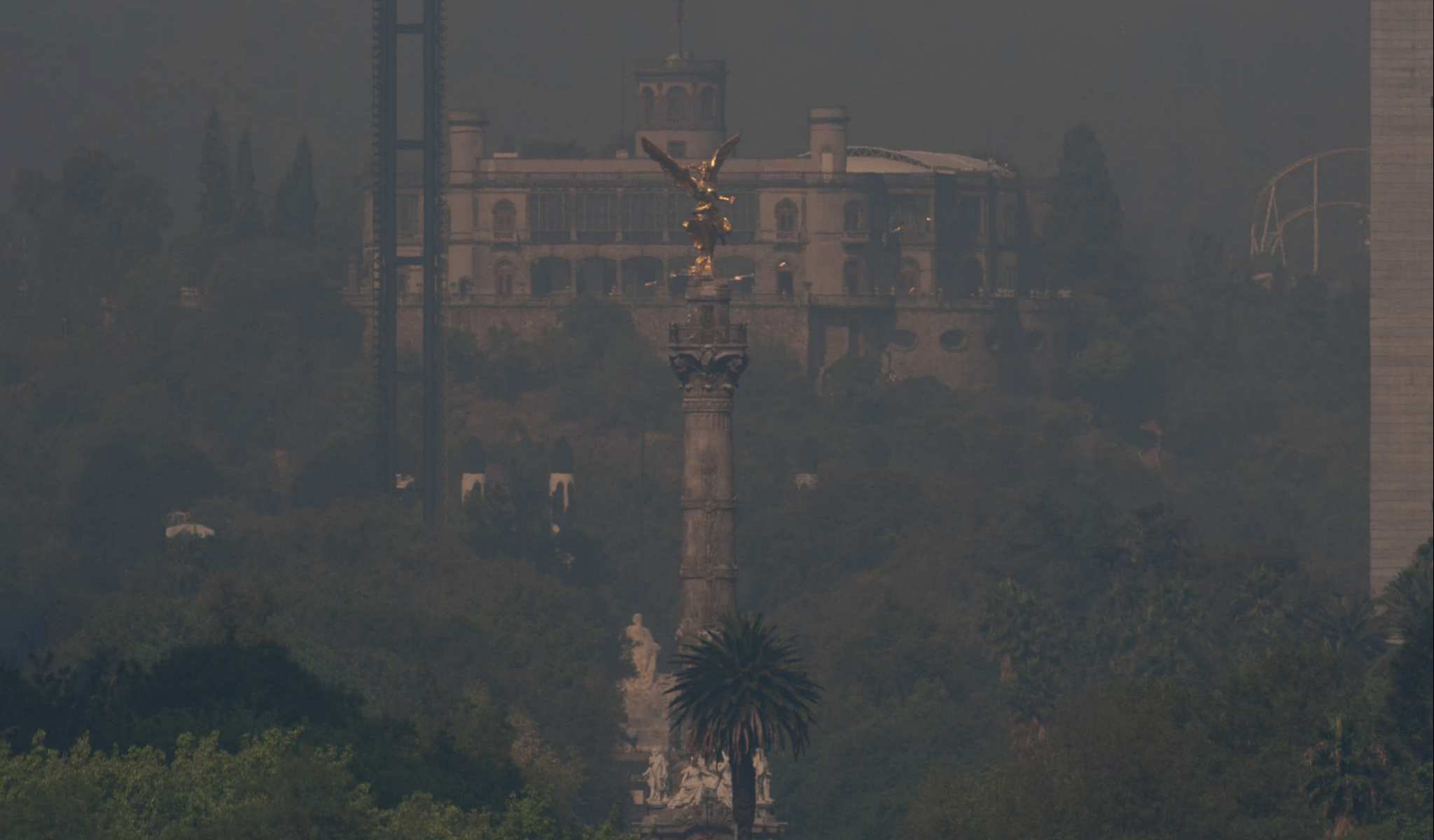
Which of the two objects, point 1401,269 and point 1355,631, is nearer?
point 1401,269

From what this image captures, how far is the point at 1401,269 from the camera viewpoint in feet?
525

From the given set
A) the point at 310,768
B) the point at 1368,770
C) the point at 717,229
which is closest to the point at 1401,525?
the point at 717,229

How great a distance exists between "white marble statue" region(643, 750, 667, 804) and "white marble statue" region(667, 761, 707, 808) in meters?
7.69

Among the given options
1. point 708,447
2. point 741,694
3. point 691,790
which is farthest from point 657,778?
point 741,694

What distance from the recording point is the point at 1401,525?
161875mm

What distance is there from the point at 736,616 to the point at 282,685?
46.5ft

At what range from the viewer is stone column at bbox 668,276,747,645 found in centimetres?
15012

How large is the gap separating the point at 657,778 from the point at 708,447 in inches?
840

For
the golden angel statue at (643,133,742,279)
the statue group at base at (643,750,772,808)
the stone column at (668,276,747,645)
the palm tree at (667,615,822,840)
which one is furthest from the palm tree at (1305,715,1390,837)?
the golden angel statue at (643,133,742,279)

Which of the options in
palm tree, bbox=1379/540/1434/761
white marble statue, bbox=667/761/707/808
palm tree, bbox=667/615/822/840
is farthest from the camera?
white marble statue, bbox=667/761/707/808

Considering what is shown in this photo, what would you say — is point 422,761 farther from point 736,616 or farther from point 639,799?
point 639,799

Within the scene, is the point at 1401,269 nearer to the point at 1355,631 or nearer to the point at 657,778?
the point at 1355,631

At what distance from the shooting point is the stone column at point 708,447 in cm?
15012

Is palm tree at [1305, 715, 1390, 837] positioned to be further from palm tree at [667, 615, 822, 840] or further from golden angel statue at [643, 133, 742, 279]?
golden angel statue at [643, 133, 742, 279]
